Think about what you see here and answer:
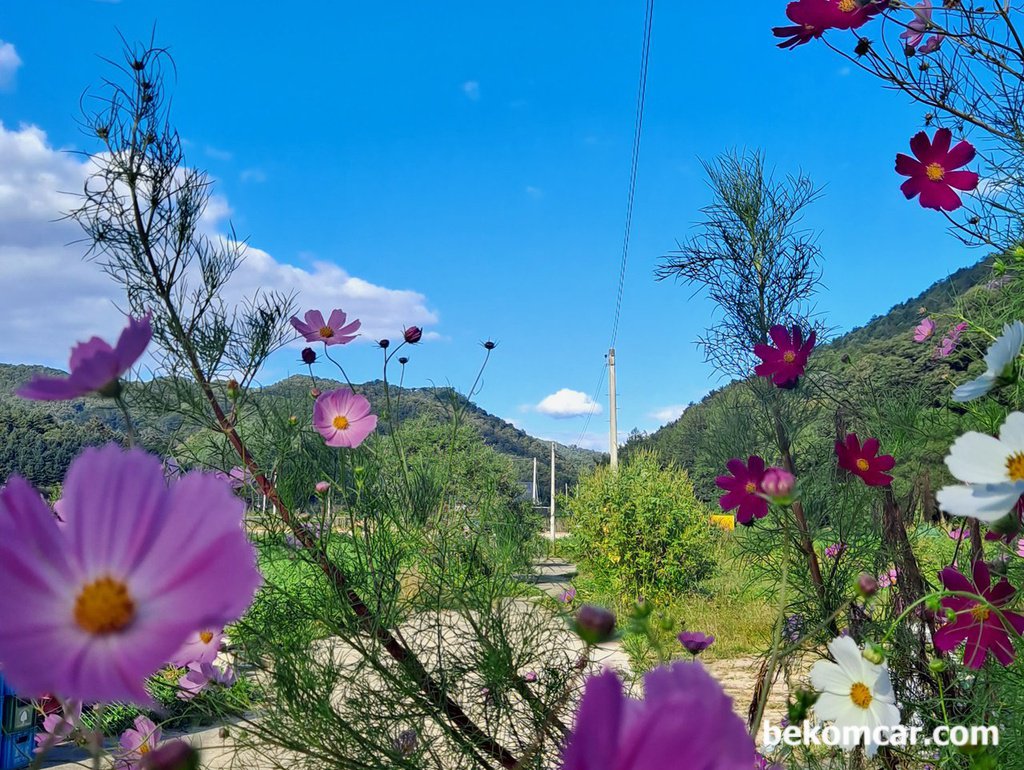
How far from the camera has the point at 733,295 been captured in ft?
6.53

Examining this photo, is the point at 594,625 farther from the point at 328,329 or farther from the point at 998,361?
the point at 328,329

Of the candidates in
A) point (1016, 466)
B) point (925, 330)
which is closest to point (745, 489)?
point (925, 330)

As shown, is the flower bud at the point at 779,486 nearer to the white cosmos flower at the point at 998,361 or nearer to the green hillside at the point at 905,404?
the white cosmos flower at the point at 998,361

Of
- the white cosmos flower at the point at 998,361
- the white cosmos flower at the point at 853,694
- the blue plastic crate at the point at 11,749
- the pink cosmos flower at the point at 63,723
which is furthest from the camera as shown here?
the blue plastic crate at the point at 11,749

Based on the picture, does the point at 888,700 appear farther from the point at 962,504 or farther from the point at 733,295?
the point at 733,295

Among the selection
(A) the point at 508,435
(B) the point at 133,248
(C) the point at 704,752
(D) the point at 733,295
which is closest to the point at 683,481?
(D) the point at 733,295

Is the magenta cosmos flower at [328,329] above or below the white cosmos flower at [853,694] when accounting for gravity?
above

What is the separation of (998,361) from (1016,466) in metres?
0.13

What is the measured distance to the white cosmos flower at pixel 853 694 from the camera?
64 cm

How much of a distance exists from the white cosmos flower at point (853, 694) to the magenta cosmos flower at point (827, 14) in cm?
68

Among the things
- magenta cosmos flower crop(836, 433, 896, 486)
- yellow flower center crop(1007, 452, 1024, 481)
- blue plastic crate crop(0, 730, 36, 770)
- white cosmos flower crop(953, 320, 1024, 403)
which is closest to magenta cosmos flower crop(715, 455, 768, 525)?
magenta cosmos flower crop(836, 433, 896, 486)

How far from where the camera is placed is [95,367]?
31 cm

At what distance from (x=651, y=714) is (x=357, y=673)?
95 cm

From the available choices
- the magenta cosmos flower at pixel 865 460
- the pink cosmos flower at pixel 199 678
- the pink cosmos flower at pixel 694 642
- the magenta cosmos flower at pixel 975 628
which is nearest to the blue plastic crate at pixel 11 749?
the pink cosmos flower at pixel 199 678
